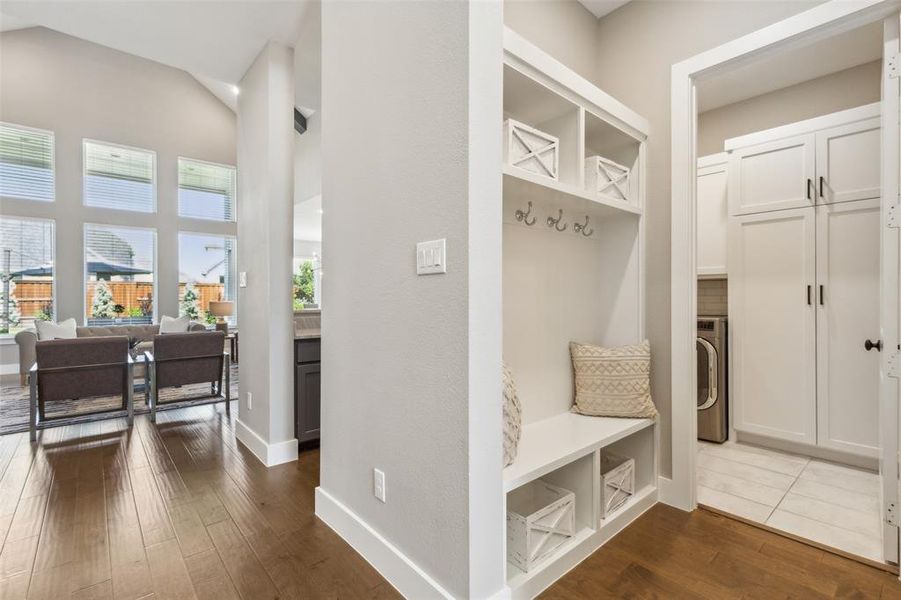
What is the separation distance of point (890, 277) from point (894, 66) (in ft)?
2.85

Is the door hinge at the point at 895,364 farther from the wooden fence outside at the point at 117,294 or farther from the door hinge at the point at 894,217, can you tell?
the wooden fence outside at the point at 117,294

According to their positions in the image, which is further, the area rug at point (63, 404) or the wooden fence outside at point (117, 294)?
the wooden fence outside at point (117, 294)

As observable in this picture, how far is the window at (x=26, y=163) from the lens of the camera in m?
6.13

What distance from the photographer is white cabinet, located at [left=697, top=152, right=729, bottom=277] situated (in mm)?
3457

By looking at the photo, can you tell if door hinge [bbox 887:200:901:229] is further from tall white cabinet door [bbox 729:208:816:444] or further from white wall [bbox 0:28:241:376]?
white wall [bbox 0:28:241:376]

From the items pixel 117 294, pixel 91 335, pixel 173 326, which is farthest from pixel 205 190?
pixel 91 335

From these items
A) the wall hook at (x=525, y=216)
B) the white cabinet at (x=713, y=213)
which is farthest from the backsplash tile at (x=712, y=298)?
the wall hook at (x=525, y=216)

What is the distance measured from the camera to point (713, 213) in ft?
11.6

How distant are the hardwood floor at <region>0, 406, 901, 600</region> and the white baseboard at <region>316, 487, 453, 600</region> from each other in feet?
0.14

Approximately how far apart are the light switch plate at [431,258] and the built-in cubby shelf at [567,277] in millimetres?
522

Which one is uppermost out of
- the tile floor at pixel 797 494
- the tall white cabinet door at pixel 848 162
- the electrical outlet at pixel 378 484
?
the tall white cabinet door at pixel 848 162

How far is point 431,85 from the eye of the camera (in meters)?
1.42

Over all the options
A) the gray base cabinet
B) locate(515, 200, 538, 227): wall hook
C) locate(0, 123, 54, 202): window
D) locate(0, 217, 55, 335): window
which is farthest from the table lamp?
locate(515, 200, 538, 227): wall hook

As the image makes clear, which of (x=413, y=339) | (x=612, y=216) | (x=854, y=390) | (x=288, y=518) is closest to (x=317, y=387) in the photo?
A: (x=288, y=518)
